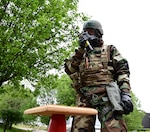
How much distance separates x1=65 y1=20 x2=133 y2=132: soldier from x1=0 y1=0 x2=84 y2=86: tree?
25.2 ft

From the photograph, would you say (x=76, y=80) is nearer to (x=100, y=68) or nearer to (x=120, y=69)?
(x=100, y=68)

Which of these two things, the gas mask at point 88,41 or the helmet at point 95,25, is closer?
the gas mask at point 88,41

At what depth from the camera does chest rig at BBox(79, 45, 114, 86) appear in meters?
3.51

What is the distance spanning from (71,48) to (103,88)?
9949mm

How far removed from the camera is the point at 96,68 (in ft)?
11.6

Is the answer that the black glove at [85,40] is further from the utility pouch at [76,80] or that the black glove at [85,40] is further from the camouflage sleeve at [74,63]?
the utility pouch at [76,80]

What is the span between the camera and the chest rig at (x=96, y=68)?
138 inches

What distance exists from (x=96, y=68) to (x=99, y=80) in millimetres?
149

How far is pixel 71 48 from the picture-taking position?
13.3 metres

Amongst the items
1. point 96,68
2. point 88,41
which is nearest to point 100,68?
point 96,68

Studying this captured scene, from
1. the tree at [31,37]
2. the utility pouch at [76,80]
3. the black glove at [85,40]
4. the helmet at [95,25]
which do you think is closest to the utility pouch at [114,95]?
the utility pouch at [76,80]

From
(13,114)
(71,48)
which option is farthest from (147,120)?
(71,48)

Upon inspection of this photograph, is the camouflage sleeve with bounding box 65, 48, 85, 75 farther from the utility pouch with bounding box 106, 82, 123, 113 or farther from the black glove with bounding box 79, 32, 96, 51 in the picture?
the utility pouch with bounding box 106, 82, 123, 113

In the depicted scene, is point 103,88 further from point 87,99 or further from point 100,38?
point 100,38
